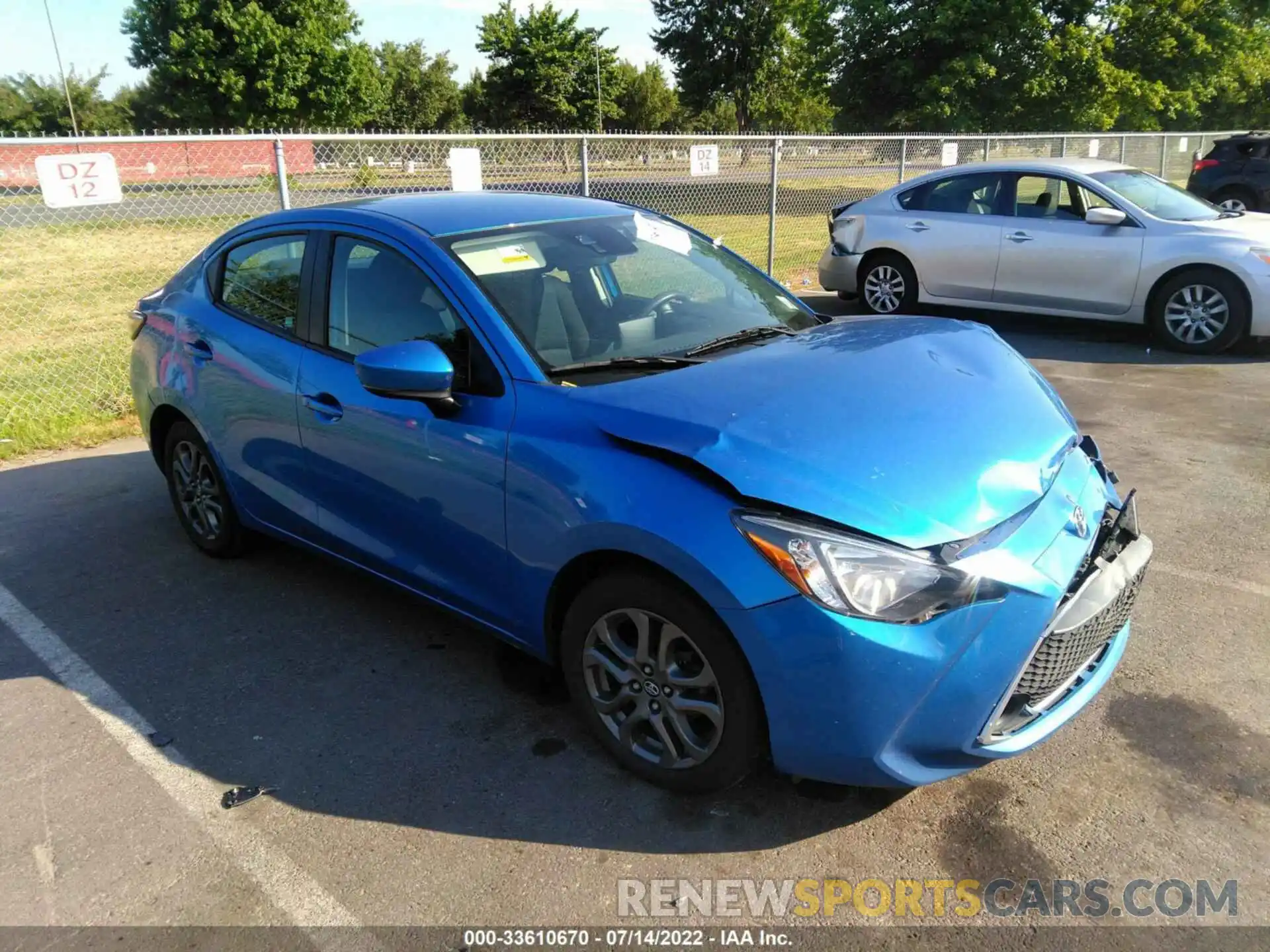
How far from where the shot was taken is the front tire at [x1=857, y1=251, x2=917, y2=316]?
9.52 metres

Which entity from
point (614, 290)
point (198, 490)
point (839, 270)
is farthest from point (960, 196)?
point (198, 490)

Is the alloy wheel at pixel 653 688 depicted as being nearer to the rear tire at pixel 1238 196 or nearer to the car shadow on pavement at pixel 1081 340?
the car shadow on pavement at pixel 1081 340

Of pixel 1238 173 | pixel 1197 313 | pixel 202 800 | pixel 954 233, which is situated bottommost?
pixel 202 800

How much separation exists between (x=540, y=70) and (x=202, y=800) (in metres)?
56.4

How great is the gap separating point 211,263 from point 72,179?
2.77 meters

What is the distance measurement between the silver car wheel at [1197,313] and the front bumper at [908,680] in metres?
6.69

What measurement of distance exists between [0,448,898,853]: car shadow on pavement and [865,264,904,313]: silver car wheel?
6865 millimetres

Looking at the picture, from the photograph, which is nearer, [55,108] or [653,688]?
[653,688]

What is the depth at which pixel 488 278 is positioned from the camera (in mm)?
3275

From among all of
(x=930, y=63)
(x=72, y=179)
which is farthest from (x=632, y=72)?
(x=72, y=179)

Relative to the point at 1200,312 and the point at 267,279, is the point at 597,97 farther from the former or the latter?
the point at 267,279

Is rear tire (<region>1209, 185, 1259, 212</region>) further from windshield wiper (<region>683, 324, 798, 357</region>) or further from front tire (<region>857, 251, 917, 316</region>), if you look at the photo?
windshield wiper (<region>683, 324, 798, 357</region>)

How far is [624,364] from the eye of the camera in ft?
10.3

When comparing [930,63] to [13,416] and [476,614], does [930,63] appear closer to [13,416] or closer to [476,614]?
[13,416]
